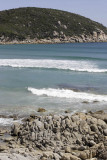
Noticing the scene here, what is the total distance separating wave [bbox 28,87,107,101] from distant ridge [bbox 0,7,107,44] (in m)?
91.4

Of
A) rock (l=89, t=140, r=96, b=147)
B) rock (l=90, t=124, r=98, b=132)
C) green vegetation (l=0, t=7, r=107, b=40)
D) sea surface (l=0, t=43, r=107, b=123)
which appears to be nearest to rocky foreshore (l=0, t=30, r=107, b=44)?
green vegetation (l=0, t=7, r=107, b=40)

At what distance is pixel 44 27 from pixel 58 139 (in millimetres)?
120481

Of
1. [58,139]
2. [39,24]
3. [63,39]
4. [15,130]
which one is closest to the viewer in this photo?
[58,139]

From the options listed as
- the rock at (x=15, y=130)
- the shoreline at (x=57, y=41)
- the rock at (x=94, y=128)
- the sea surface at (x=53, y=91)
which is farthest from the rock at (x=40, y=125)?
the shoreline at (x=57, y=41)

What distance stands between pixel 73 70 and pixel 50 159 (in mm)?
29704

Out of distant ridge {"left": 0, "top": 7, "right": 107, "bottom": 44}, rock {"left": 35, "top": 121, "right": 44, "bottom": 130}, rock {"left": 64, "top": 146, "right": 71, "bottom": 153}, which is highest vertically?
distant ridge {"left": 0, "top": 7, "right": 107, "bottom": 44}

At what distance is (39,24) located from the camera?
135625mm

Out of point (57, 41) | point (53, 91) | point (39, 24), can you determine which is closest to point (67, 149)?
point (53, 91)

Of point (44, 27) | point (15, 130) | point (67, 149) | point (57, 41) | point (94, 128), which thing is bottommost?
point (67, 149)

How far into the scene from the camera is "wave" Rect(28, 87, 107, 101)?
26.3m

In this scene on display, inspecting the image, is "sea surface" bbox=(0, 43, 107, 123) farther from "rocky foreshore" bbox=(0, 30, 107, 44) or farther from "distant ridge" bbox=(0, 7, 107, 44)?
"distant ridge" bbox=(0, 7, 107, 44)

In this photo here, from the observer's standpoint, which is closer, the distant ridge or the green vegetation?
the distant ridge

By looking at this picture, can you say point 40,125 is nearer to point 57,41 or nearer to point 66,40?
point 57,41

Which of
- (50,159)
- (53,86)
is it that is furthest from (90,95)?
(50,159)
